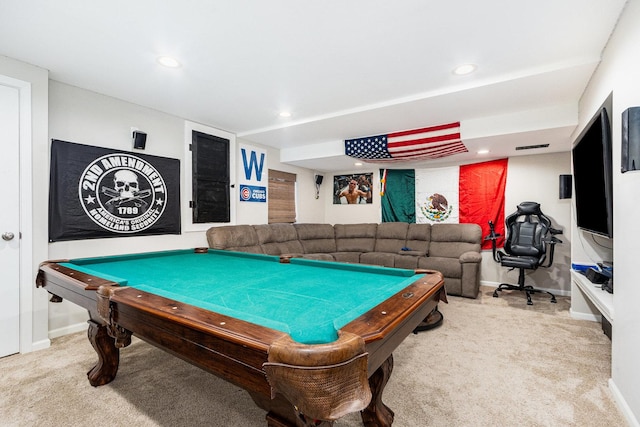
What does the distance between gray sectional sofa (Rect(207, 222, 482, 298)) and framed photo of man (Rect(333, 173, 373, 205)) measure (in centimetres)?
68

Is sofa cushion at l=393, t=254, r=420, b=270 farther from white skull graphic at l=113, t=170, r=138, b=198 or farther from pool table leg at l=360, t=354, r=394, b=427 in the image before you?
white skull graphic at l=113, t=170, r=138, b=198

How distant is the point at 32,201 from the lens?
2453 mm

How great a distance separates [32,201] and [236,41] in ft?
7.21

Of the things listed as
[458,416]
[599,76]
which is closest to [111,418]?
[458,416]

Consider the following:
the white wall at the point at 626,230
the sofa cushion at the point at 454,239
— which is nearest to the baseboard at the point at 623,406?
the white wall at the point at 626,230

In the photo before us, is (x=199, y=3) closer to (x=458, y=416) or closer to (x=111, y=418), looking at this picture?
(x=111, y=418)

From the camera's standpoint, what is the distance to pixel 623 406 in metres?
1.64

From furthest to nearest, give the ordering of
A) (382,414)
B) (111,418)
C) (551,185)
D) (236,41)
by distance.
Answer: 1. (551,185)
2. (236,41)
3. (111,418)
4. (382,414)

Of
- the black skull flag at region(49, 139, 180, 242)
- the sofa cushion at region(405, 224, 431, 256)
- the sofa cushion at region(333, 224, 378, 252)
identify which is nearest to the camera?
the black skull flag at region(49, 139, 180, 242)

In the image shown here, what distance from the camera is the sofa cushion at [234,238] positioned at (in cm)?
382

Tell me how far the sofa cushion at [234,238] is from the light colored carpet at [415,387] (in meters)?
1.49

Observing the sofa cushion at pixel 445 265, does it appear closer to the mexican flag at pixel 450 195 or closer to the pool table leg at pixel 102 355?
the mexican flag at pixel 450 195

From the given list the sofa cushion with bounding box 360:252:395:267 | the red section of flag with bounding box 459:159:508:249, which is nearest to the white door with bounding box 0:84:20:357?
the sofa cushion with bounding box 360:252:395:267

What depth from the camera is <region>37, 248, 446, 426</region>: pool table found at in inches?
30.9
